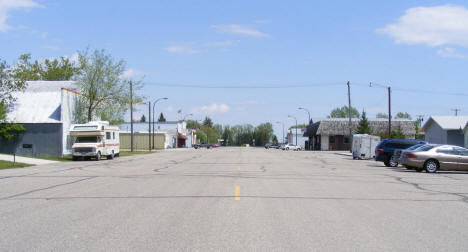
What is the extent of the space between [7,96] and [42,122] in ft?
14.0

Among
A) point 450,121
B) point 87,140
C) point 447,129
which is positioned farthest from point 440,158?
point 450,121

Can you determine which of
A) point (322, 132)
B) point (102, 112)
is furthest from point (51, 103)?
point (322, 132)

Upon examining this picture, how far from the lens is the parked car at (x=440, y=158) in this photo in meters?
23.1

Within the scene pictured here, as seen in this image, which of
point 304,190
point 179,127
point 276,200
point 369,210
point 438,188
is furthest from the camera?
point 179,127

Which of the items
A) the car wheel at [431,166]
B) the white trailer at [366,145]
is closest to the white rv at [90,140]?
the white trailer at [366,145]

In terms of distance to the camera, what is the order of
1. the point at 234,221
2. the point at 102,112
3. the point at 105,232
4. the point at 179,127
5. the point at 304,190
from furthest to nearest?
the point at 179,127 < the point at 102,112 < the point at 304,190 < the point at 234,221 < the point at 105,232

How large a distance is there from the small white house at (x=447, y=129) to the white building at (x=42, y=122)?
39.8 m

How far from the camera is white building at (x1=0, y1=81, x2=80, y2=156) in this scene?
125 feet

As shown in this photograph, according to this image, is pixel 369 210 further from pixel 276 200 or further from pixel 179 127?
pixel 179 127

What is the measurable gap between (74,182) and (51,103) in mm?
26977

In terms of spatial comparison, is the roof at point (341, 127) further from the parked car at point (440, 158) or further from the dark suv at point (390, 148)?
the parked car at point (440, 158)

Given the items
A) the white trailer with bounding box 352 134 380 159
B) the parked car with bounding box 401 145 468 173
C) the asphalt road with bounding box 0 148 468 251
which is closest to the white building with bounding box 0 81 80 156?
the asphalt road with bounding box 0 148 468 251

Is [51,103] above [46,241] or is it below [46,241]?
above

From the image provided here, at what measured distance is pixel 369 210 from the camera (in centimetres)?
1008
